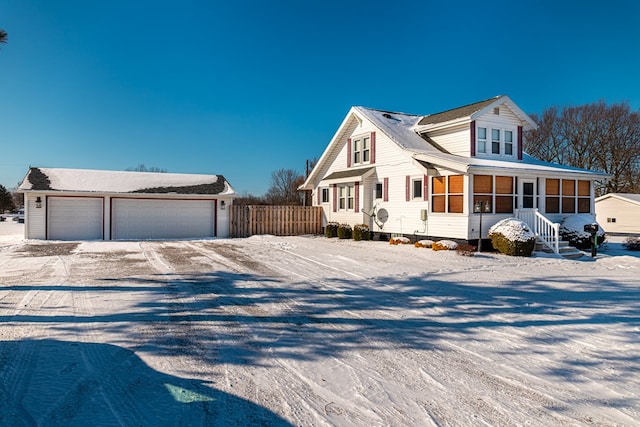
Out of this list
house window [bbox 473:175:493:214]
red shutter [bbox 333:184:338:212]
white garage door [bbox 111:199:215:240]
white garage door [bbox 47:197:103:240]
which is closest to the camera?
house window [bbox 473:175:493:214]

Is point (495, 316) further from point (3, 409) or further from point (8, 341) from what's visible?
point (8, 341)

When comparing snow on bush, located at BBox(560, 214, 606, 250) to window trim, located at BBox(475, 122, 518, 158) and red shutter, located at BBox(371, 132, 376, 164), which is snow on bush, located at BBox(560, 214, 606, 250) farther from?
red shutter, located at BBox(371, 132, 376, 164)

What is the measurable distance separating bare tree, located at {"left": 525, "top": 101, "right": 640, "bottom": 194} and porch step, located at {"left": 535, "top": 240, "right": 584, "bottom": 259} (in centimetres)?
2715

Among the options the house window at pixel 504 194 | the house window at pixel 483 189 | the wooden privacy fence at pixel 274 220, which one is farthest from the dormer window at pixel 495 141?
the wooden privacy fence at pixel 274 220

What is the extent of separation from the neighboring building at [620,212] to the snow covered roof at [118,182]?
2466 centimetres

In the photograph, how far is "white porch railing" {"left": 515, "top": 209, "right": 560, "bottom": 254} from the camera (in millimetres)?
13219

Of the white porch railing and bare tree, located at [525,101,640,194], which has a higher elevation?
bare tree, located at [525,101,640,194]

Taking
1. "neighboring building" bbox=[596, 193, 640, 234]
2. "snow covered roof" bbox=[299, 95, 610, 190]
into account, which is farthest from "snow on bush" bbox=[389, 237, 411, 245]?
"neighboring building" bbox=[596, 193, 640, 234]

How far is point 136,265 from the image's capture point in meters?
10.2

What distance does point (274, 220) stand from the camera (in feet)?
70.2

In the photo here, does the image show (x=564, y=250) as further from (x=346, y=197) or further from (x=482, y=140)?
(x=346, y=197)

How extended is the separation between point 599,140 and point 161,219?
36447 millimetres

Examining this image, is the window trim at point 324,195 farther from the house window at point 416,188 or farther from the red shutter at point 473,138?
the red shutter at point 473,138

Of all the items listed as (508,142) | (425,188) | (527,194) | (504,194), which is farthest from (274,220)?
(527,194)
